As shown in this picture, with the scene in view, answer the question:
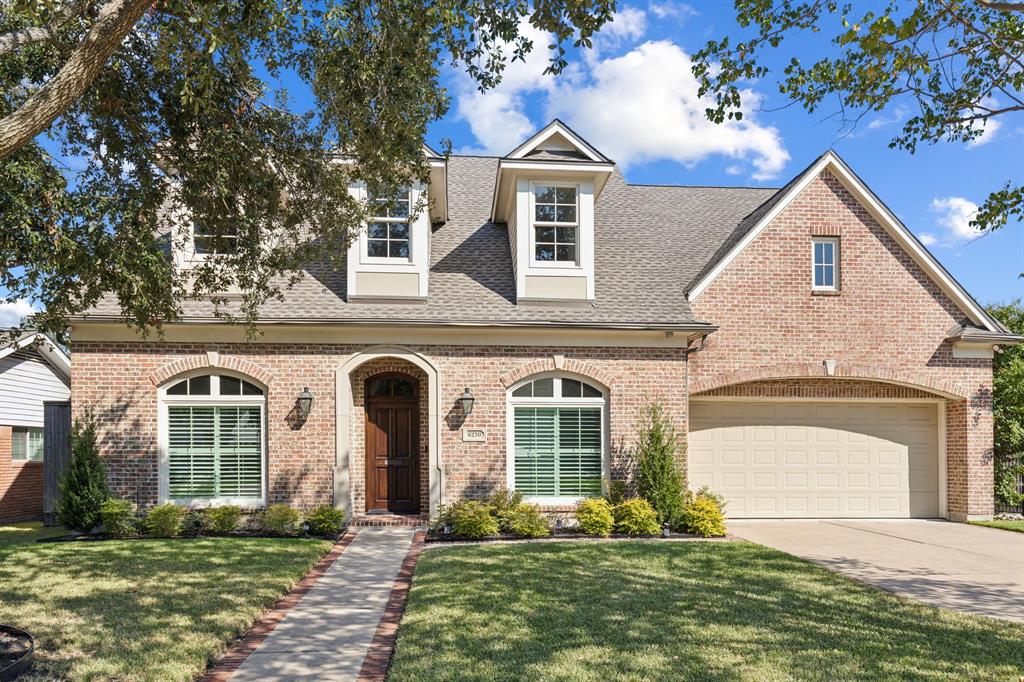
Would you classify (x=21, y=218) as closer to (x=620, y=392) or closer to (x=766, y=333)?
(x=620, y=392)

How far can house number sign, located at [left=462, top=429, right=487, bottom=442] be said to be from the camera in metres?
12.8

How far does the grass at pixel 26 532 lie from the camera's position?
12.1 meters

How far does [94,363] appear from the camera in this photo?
12312mm

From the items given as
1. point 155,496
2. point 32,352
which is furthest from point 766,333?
point 32,352

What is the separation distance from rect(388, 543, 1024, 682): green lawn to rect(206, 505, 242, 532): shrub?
14.2 ft

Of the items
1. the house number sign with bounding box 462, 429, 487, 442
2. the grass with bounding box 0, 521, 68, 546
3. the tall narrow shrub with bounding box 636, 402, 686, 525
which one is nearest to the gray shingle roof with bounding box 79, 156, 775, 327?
the tall narrow shrub with bounding box 636, 402, 686, 525

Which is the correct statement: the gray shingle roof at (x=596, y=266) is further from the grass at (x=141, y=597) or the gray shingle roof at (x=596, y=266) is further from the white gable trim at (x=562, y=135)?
the grass at (x=141, y=597)

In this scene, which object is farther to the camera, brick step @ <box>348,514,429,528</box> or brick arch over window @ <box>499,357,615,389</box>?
brick arch over window @ <box>499,357,615,389</box>

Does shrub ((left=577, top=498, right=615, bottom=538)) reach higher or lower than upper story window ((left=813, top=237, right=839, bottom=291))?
lower

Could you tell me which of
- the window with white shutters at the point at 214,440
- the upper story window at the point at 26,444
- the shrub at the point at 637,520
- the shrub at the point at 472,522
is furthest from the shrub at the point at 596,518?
the upper story window at the point at 26,444

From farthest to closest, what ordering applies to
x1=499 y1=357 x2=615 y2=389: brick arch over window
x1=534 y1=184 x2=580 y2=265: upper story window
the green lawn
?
x1=534 y1=184 x2=580 y2=265: upper story window
x1=499 y1=357 x2=615 y2=389: brick arch over window
the green lawn

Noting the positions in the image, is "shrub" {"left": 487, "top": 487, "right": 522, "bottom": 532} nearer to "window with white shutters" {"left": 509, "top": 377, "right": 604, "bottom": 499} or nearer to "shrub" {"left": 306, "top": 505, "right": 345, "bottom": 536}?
"window with white shutters" {"left": 509, "top": 377, "right": 604, "bottom": 499}

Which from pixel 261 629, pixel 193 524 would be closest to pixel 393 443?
pixel 193 524

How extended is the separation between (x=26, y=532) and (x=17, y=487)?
388cm
